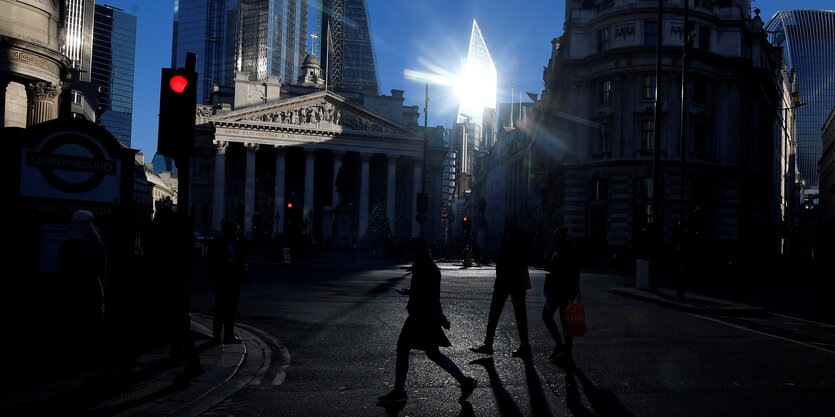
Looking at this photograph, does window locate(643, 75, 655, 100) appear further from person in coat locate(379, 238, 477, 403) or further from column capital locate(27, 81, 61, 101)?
person in coat locate(379, 238, 477, 403)

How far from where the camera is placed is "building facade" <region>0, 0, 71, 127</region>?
17.1 meters

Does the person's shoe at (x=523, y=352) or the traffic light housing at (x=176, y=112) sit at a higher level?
the traffic light housing at (x=176, y=112)

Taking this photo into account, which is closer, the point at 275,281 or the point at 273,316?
the point at 273,316

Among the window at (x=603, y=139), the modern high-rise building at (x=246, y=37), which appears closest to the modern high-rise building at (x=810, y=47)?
the window at (x=603, y=139)

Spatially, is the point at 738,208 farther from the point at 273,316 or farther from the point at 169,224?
the point at 169,224

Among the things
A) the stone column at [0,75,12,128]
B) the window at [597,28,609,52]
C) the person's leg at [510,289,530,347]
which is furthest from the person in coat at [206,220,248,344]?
the window at [597,28,609,52]

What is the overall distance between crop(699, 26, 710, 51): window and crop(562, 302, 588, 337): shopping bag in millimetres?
41637

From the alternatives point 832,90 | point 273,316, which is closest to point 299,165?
point 273,316

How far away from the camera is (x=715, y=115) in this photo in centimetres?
4578

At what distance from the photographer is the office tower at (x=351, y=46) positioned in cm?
13500

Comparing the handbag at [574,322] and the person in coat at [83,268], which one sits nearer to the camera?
the person in coat at [83,268]

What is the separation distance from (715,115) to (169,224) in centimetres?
4463

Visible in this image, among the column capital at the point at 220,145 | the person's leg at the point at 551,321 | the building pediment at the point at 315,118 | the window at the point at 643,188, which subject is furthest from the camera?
the building pediment at the point at 315,118

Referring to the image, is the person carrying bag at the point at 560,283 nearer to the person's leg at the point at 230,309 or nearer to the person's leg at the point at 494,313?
the person's leg at the point at 494,313
